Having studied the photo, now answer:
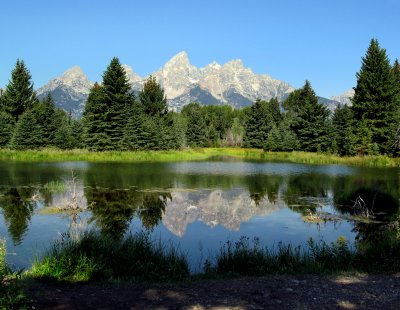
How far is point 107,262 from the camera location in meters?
11.4

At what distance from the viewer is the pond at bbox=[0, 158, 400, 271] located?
16969 millimetres

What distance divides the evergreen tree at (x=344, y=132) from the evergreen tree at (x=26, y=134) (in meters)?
46.8

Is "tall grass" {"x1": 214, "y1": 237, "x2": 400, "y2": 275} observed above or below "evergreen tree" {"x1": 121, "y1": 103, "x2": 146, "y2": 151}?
below

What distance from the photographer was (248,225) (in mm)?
19672

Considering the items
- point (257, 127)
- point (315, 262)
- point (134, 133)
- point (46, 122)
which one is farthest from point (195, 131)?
point (315, 262)

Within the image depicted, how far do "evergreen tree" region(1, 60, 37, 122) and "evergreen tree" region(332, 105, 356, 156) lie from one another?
2063 inches

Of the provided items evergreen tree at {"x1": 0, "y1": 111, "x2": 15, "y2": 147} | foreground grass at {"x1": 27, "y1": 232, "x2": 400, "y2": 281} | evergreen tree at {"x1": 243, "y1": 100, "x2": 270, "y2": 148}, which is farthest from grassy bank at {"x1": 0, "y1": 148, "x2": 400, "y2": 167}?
foreground grass at {"x1": 27, "y1": 232, "x2": 400, "y2": 281}

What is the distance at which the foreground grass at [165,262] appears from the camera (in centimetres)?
1072

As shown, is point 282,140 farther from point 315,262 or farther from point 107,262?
point 107,262

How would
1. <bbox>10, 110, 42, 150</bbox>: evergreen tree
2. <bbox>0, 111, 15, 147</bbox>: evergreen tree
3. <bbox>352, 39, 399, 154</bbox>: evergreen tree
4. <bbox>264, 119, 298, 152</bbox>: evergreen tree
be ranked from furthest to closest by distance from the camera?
<bbox>264, 119, 298, 152</bbox>: evergreen tree, <bbox>0, 111, 15, 147</bbox>: evergreen tree, <bbox>10, 110, 42, 150</bbox>: evergreen tree, <bbox>352, 39, 399, 154</bbox>: evergreen tree

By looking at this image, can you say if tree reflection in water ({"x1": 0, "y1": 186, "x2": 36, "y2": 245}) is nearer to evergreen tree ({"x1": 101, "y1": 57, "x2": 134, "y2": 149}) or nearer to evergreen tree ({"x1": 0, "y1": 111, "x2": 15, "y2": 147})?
evergreen tree ({"x1": 101, "y1": 57, "x2": 134, "y2": 149})

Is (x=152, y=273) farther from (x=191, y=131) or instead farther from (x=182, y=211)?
(x=191, y=131)

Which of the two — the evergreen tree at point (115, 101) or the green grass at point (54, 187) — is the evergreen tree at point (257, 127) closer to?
the evergreen tree at point (115, 101)

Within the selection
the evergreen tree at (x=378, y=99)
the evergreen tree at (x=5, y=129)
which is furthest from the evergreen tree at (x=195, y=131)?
the evergreen tree at (x=378, y=99)
